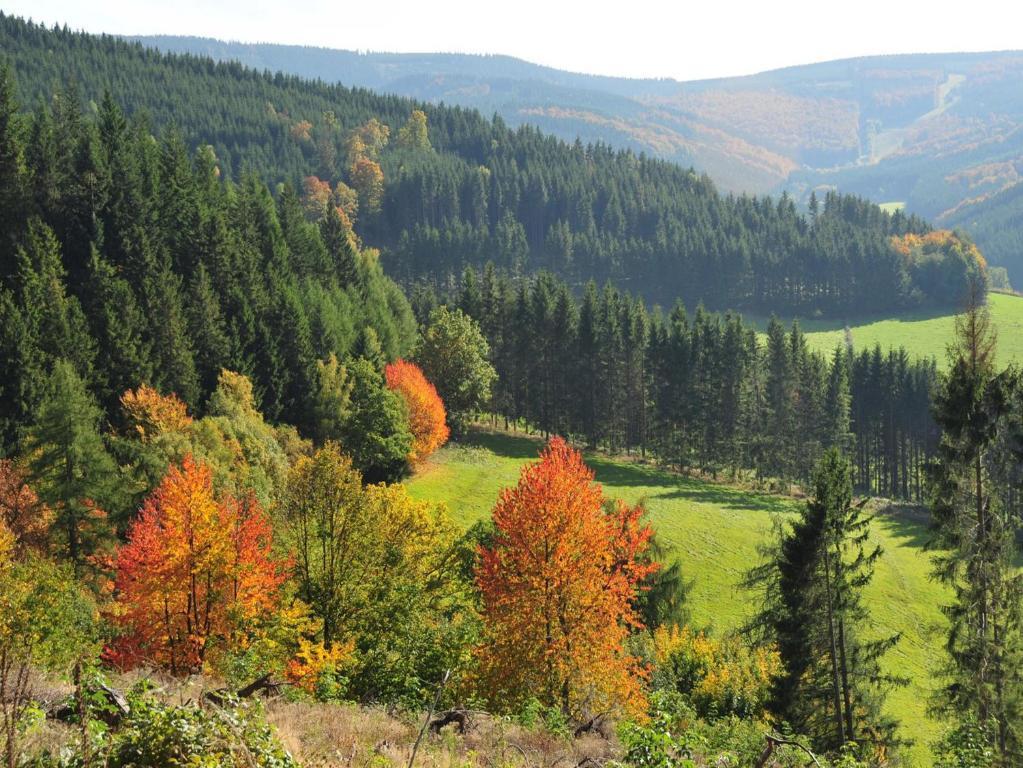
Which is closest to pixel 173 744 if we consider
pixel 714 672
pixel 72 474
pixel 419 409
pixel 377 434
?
pixel 714 672

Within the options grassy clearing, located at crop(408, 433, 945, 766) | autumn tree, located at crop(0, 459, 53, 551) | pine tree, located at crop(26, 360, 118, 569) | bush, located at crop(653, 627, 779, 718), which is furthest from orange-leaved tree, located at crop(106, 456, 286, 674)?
grassy clearing, located at crop(408, 433, 945, 766)

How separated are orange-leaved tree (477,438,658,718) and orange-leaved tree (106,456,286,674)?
9.63m

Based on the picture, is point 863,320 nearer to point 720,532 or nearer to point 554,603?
point 720,532

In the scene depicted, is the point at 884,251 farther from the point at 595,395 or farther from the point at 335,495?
the point at 335,495

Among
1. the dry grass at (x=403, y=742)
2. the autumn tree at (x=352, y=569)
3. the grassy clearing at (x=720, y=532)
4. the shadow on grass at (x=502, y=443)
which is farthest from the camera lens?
the shadow on grass at (x=502, y=443)

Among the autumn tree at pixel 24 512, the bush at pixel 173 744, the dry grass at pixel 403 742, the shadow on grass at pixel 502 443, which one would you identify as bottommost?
the shadow on grass at pixel 502 443

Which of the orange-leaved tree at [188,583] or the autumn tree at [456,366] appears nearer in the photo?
the orange-leaved tree at [188,583]

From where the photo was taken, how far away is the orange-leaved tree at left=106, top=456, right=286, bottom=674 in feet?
95.9

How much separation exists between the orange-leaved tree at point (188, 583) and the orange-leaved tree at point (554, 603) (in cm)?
963

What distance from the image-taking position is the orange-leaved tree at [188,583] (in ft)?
95.9

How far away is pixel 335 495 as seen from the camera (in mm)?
33125

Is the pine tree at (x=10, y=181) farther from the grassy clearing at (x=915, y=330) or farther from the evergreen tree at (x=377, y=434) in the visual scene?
the grassy clearing at (x=915, y=330)

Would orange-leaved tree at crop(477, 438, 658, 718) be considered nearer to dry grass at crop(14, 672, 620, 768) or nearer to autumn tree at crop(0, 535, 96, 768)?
dry grass at crop(14, 672, 620, 768)

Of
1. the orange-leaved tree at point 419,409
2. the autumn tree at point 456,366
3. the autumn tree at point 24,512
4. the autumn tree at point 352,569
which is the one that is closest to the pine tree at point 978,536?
the autumn tree at point 352,569
